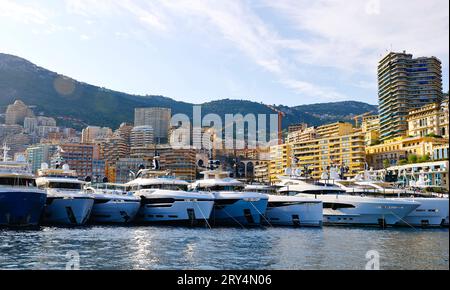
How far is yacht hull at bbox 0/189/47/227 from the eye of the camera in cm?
3122

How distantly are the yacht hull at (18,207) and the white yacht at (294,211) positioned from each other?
1962 centimetres

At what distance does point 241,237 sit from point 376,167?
87.1 m

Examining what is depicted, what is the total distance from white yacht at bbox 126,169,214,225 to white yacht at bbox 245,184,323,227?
6.76 meters

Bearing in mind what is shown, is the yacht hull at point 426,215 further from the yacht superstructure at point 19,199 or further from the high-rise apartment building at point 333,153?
the high-rise apartment building at point 333,153

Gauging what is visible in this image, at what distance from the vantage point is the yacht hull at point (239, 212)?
37906 millimetres

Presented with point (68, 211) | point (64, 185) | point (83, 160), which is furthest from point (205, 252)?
point (83, 160)

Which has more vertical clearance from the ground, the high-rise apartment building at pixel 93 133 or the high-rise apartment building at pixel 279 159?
the high-rise apartment building at pixel 93 133

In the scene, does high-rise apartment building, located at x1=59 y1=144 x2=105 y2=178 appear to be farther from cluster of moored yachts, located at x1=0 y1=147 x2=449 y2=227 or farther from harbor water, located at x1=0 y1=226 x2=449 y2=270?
harbor water, located at x1=0 y1=226 x2=449 y2=270

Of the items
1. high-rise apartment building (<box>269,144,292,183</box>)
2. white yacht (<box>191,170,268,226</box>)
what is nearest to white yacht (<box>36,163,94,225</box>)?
white yacht (<box>191,170,268,226</box>)

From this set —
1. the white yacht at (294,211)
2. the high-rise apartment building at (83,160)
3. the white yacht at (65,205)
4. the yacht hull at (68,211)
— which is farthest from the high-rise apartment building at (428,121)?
the high-rise apartment building at (83,160)

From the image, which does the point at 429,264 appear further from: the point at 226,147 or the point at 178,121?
the point at 178,121

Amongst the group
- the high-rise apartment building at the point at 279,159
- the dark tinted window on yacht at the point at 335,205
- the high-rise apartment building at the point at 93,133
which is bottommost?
the dark tinted window on yacht at the point at 335,205
